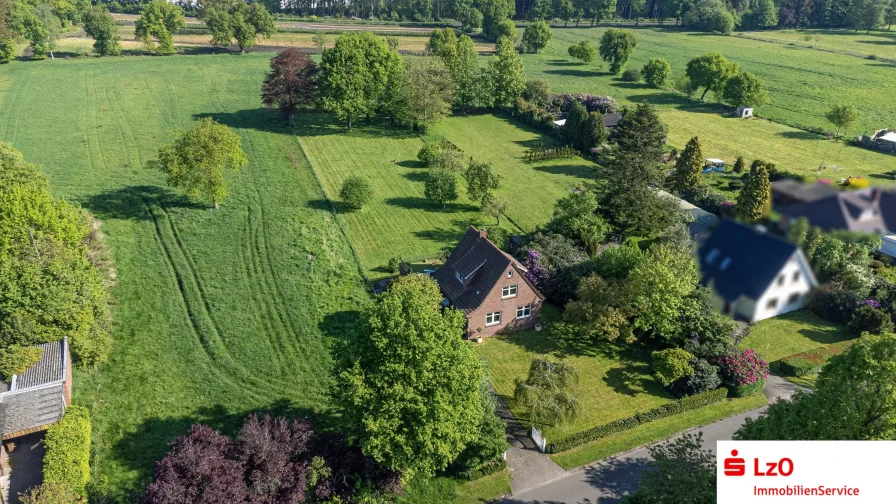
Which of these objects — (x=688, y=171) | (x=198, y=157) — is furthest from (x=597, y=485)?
(x=198, y=157)

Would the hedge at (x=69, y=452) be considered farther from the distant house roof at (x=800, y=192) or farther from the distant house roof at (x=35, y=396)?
the distant house roof at (x=800, y=192)

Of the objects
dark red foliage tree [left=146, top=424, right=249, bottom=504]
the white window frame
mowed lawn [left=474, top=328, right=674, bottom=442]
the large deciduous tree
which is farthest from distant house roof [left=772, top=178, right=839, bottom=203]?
the large deciduous tree

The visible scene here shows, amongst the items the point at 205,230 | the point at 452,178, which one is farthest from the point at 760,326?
the point at 205,230

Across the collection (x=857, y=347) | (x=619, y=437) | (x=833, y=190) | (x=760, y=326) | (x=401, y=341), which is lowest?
(x=619, y=437)

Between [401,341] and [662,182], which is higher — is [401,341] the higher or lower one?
the lower one

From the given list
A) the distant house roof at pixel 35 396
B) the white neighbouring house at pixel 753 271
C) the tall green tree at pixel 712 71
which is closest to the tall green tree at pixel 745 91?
the tall green tree at pixel 712 71

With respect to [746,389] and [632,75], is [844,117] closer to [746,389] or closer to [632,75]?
[632,75]

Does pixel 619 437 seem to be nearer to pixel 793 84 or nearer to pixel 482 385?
pixel 482 385
